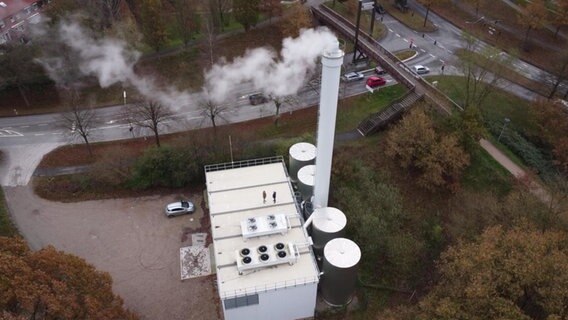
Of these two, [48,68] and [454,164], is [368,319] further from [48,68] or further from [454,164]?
[48,68]

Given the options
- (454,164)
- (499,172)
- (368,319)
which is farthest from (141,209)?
(499,172)

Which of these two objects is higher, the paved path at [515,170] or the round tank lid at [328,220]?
the round tank lid at [328,220]

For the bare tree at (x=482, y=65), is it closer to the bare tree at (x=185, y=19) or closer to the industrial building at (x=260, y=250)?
the industrial building at (x=260, y=250)

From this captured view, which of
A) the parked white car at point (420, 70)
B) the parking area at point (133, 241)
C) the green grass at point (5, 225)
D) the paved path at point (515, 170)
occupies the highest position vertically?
the parked white car at point (420, 70)

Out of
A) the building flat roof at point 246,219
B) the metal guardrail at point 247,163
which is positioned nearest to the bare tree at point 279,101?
the metal guardrail at point 247,163

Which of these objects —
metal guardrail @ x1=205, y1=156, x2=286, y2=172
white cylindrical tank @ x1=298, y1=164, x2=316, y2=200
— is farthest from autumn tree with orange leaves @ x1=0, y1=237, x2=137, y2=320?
white cylindrical tank @ x1=298, y1=164, x2=316, y2=200

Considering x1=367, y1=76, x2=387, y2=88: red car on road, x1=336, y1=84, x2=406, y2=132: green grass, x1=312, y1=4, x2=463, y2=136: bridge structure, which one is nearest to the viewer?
x1=312, y1=4, x2=463, y2=136: bridge structure

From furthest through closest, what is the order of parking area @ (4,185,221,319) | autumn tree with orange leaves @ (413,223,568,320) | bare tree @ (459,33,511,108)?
bare tree @ (459,33,511,108)
parking area @ (4,185,221,319)
autumn tree with orange leaves @ (413,223,568,320)

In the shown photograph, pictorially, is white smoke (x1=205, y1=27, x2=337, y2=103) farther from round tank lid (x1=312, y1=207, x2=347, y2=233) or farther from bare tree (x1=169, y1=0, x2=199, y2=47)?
round tank lid (x1=312, y1=207, x2=347, y2=233)
